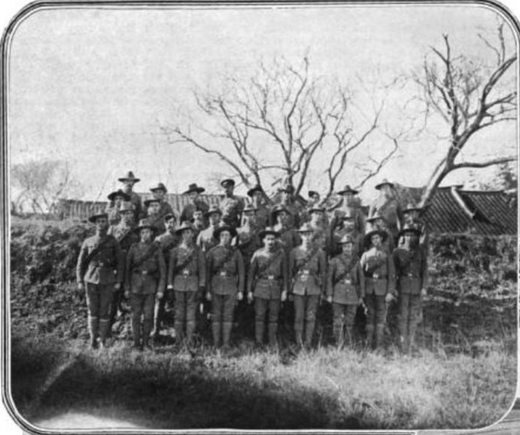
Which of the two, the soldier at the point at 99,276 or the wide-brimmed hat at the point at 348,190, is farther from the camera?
the wide-brimmed hat at the point at 348,190

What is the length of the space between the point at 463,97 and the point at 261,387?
333 cm

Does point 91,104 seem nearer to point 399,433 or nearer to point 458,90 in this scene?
point 458,90

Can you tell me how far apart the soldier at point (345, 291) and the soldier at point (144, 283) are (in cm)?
158

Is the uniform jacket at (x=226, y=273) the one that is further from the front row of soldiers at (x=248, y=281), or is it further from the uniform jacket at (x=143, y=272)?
the uniform jacket at (x=143, y=272)

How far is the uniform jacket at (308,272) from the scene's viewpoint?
28.6 ft

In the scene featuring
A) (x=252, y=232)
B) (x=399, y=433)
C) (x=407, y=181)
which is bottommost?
(x=399, y=433)

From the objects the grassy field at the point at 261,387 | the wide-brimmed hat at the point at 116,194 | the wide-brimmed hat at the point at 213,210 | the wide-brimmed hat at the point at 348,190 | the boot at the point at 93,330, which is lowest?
the grassy field at the point at 261,387

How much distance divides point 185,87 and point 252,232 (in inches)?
59.2

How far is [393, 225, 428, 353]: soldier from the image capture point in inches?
345

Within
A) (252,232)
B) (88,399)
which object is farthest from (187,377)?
(252,232)

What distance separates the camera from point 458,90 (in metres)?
8.91

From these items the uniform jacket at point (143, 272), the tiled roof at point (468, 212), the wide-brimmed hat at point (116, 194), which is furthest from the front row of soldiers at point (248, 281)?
the tiled roof at point (468, 212)

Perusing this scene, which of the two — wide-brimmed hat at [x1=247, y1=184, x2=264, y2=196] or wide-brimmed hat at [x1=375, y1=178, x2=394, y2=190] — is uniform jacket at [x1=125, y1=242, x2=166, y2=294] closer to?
wide-brimmed hat at [x1=247, y1=184, x2=264, y2=196]

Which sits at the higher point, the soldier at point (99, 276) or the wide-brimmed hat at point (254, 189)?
the wide-brimmed hat at point (254, 189)
